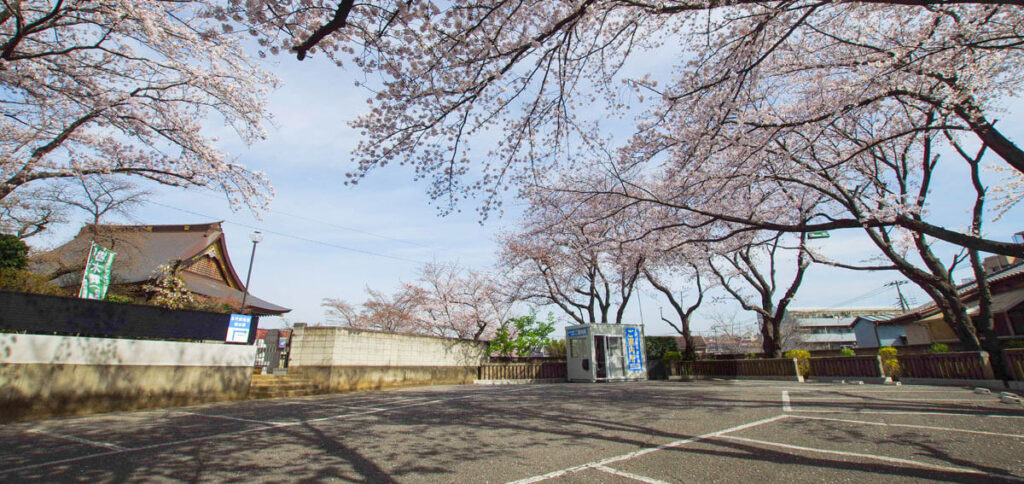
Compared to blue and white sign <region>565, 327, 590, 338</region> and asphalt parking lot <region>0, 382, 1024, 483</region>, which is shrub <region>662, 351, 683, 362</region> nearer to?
blue and white sign <region>565, 327, 590, 338</region>

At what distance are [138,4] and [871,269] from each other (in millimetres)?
18062

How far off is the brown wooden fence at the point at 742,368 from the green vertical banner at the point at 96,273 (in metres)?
21.5

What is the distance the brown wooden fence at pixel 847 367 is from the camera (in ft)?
43.9

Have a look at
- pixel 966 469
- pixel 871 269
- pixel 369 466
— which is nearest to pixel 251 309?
pixel 369 466

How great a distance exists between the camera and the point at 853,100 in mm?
8125

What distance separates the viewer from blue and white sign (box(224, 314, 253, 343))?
10.0 m

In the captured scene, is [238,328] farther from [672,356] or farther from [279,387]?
[672,356]

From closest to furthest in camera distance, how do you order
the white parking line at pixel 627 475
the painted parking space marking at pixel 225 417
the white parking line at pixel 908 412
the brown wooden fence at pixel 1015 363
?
Answer: the white parking line at pixel 627 475, the white parking line at pixel 908 412, the painted parking space marking at pixel 225 417, the brown wooden fence at pixel 1015 363

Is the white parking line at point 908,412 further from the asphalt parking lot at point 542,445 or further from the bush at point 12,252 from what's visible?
the bush at point 12,252

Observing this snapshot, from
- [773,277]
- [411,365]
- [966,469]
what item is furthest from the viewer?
[773,277]

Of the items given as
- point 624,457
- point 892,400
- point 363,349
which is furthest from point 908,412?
point 363,349

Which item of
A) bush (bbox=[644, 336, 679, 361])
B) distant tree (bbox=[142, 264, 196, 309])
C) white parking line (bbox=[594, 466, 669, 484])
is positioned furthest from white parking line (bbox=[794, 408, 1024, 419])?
distant tree (bbox=[142, 264, 196, 309])

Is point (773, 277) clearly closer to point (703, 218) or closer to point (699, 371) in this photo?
point (699, 371)

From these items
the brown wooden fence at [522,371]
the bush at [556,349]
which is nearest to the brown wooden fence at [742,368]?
the brown wooden fence at [522,371]
